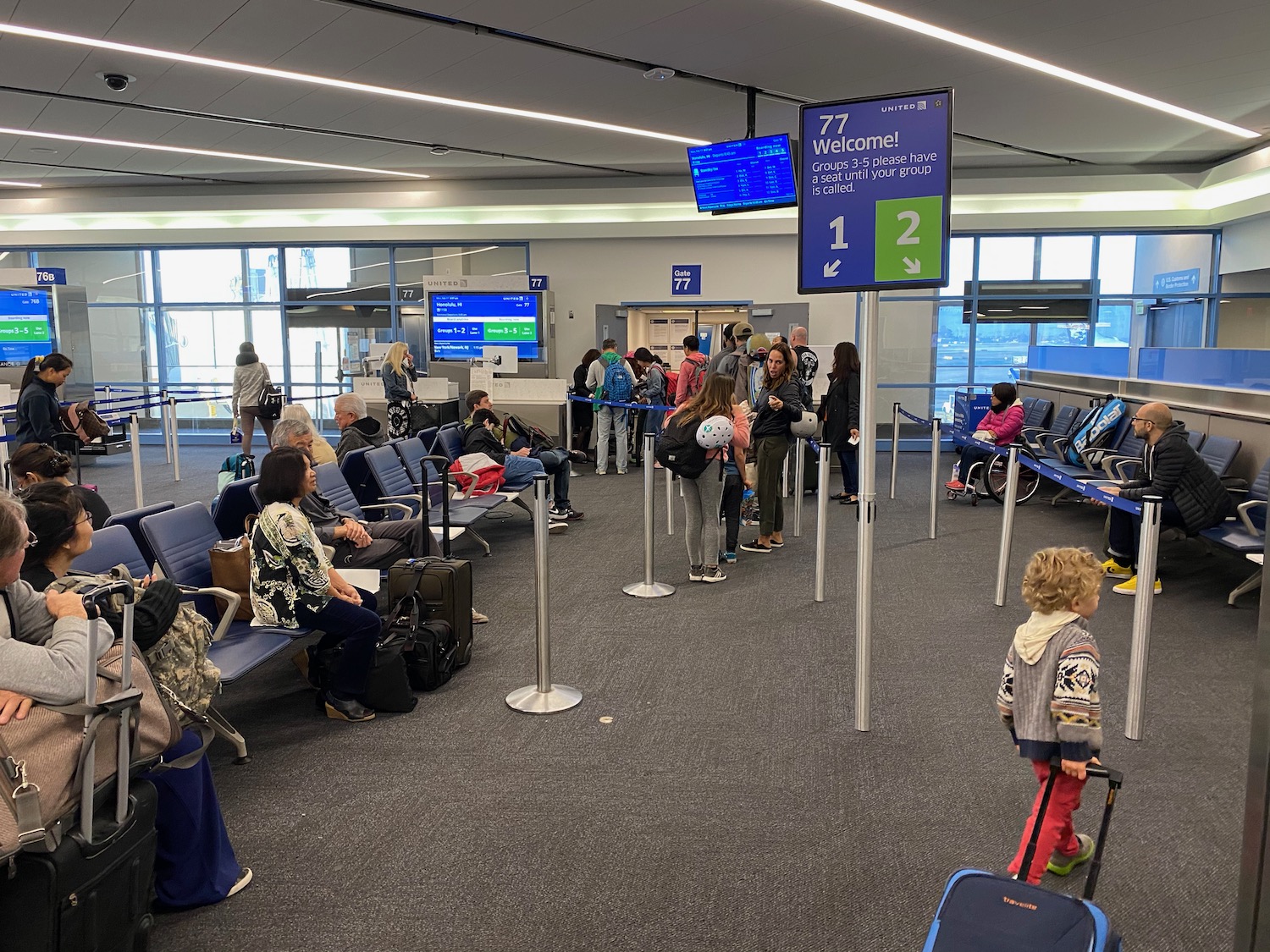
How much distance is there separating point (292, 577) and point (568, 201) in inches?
450

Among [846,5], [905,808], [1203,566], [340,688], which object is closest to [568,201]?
[846,5]

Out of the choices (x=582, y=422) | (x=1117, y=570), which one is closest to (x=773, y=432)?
(x=1117, y=570)

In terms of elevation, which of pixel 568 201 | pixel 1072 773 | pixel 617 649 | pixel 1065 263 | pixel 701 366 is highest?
pixel 568 201

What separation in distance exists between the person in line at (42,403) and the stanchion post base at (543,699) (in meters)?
5.10

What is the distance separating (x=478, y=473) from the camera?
7516 mm

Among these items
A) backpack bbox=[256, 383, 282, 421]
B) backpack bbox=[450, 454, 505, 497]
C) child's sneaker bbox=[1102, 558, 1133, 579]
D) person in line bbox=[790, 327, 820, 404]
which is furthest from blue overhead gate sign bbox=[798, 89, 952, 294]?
backpack bbox=[256, 383, 282, 421]

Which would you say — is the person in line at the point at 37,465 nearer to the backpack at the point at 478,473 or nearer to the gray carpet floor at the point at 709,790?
the gray carpet floor at the point at 709,790

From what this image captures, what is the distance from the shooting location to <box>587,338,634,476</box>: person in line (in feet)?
39.1

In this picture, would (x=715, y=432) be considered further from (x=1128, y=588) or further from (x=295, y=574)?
(x=295, y=574)

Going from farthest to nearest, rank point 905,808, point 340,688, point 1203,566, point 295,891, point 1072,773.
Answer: point 1203,566 < point 340,688 < point 905,808 < point 295,891 < point 1072,773

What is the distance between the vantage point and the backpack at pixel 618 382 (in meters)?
11.8

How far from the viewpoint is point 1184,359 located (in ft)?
29.3

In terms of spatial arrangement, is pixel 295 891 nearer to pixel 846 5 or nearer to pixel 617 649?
pixel 617 649

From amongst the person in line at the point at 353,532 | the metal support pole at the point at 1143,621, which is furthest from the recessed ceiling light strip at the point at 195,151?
the metal support pole at the point at 1143,621
